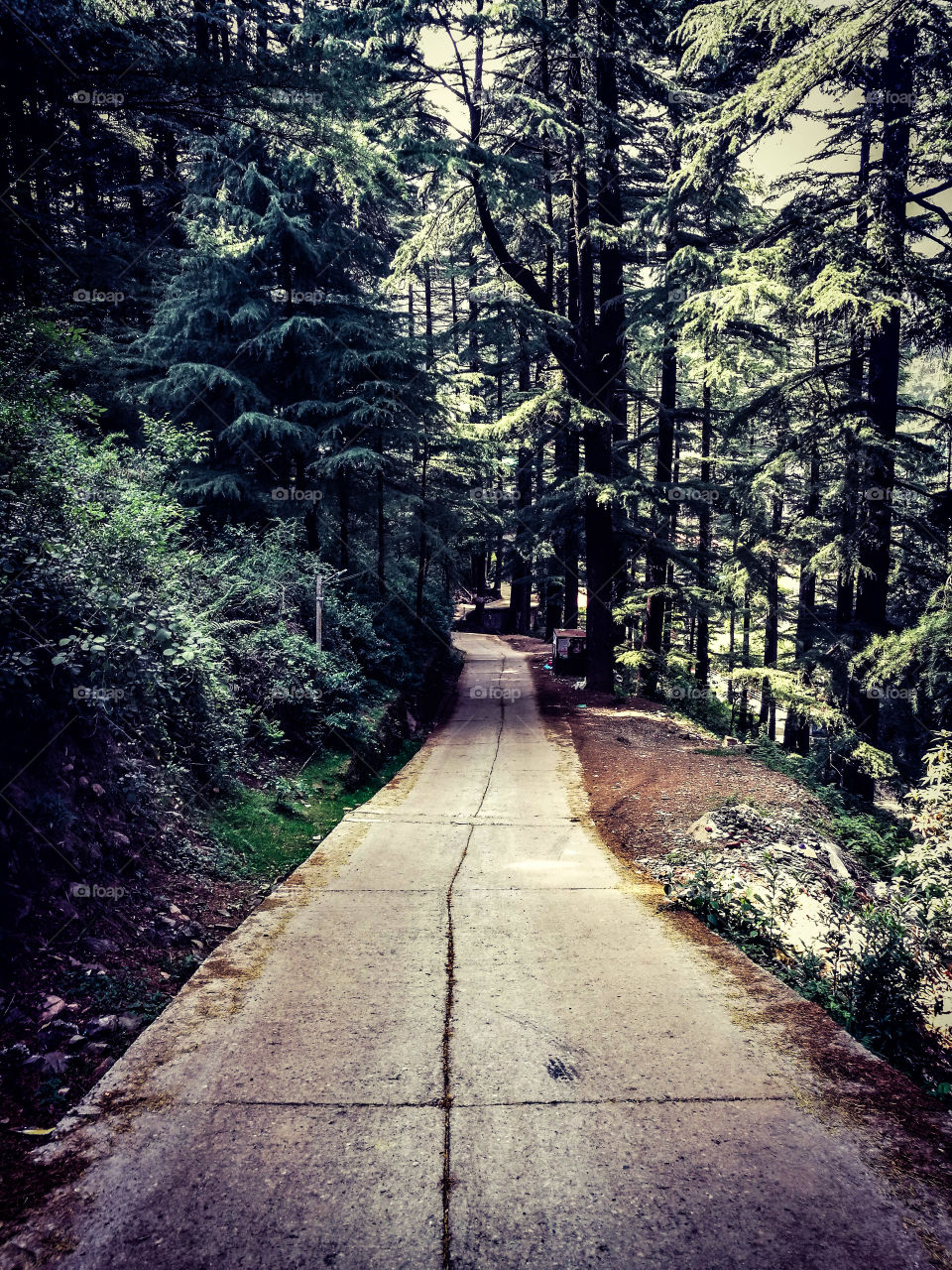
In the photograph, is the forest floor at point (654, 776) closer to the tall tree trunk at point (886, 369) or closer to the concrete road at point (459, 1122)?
the concrete road at point (459, 1122)

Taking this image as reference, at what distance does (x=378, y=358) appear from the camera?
16.1 m

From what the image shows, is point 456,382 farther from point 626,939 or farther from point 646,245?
point 626,939

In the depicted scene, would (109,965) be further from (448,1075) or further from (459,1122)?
(459,1122)

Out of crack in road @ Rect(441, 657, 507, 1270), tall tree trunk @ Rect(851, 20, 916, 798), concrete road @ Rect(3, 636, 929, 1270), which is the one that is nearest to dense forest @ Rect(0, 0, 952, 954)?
tall tree trunk @ Rect(851, 20, 916, 798)

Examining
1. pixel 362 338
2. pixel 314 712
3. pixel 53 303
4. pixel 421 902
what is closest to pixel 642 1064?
pixel 421 902

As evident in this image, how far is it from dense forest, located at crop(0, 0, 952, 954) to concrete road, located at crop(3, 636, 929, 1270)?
5.86 ft

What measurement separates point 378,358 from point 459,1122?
16190 mm

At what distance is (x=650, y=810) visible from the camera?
862cm

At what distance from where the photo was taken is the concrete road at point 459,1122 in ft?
8.04

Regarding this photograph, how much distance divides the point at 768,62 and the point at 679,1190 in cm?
1829

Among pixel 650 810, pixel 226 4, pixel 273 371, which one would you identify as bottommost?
pixel 650 810

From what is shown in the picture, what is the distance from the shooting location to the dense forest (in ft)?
21.9

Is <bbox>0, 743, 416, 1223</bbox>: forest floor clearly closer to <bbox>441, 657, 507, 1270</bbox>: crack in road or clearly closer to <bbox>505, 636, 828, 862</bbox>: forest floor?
<bbox>441, 657, 507, 1270</bbox>: crack in road

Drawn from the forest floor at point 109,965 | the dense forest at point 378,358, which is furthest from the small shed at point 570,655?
the forest floor at point 109,965
